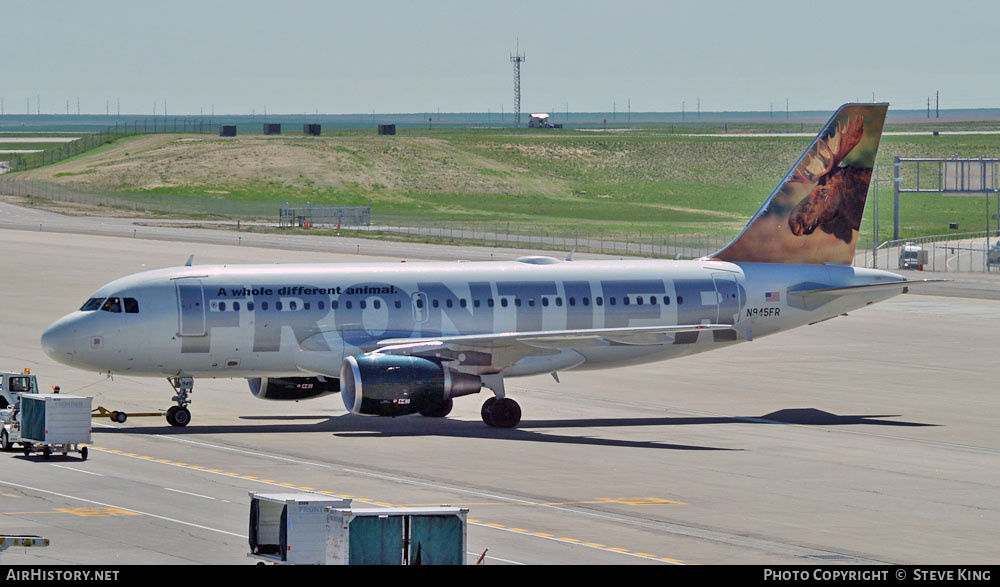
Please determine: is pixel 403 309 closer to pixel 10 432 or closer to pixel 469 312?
pixel 469 312

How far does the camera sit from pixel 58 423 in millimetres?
41219

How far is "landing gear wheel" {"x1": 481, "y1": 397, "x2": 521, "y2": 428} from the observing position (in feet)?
158

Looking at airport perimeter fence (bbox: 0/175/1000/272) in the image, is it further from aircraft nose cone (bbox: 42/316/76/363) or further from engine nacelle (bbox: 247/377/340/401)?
aircraft nose cone (bbox: 42/316/76/363)

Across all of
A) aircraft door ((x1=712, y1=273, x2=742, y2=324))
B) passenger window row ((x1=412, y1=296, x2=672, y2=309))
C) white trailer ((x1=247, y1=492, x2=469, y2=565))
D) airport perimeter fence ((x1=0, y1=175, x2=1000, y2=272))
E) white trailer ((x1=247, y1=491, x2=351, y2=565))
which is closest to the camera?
white trailer ((x1=247, y1=492, x2=469, y2=565))

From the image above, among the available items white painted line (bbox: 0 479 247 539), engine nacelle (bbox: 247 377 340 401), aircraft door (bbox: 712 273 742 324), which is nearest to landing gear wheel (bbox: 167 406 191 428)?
engine nacelle (bbox: 247 377 340 401)

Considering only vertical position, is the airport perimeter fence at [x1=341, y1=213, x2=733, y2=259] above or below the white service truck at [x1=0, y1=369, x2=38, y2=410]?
above

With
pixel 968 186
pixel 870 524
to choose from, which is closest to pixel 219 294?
pixel 870 524

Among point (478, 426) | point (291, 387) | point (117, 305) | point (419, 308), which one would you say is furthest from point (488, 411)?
point (117, 305)

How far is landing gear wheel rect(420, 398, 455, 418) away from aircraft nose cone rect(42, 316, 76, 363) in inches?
406

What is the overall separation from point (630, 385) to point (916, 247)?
58.9 metres

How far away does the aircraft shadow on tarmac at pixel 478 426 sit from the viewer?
46.3 m

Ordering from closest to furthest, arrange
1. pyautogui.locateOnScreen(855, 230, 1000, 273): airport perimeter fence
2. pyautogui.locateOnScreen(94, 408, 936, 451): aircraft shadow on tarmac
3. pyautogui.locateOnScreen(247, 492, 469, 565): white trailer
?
pyautogui.locateOnScreen(247, 492, 469, 565): white trailer, pyautogui.locateOnScreen(94, 408, 936, 451): aircraft shadow on tarmac, pyautogui.locateOnScreen(855, 230, 1000, 273): airport perimeter fence

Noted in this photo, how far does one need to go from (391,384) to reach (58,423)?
918cm

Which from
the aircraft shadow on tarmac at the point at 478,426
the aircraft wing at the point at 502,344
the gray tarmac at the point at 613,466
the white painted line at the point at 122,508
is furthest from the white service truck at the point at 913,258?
the white painted line at the point at 122,508
